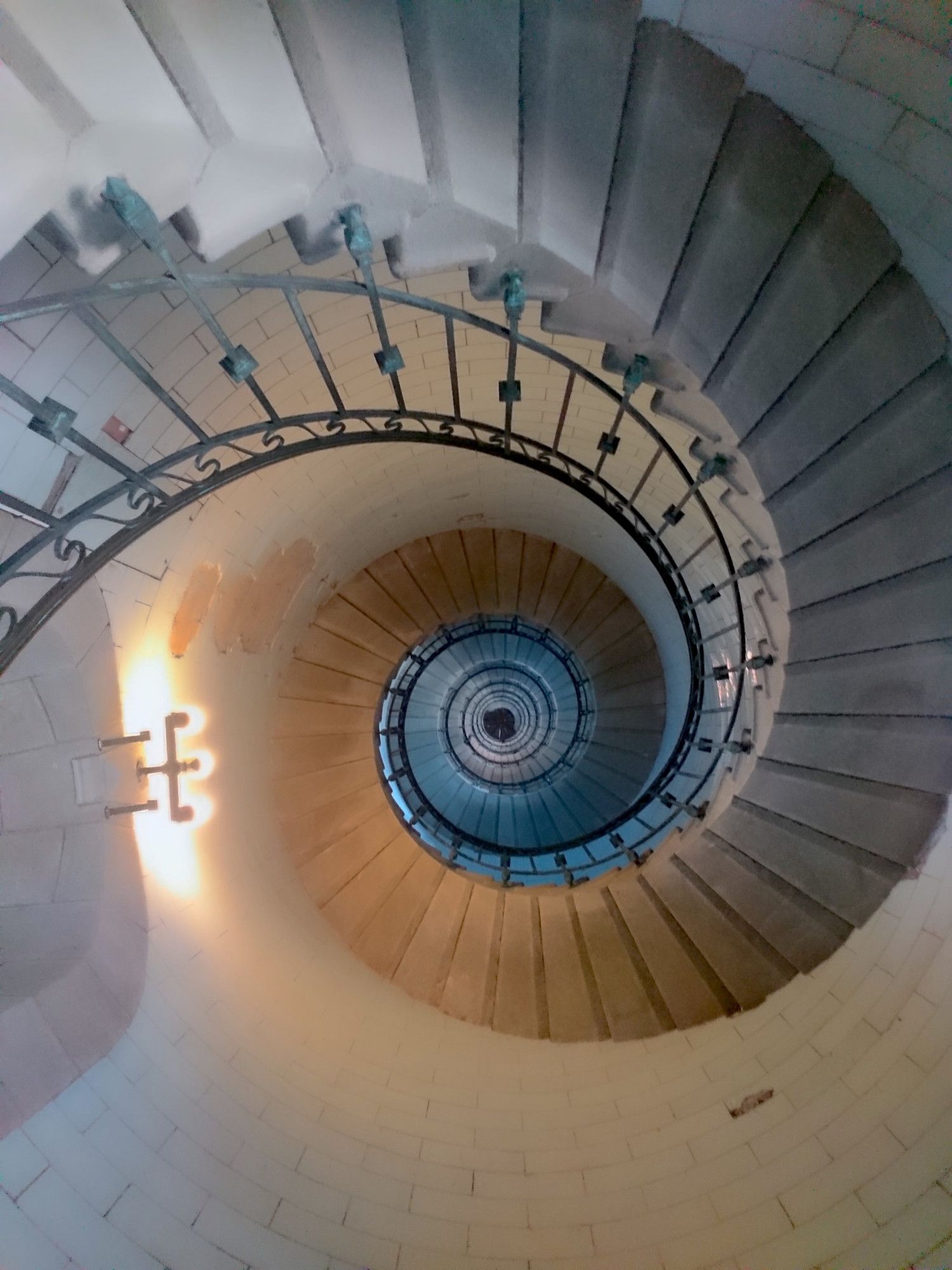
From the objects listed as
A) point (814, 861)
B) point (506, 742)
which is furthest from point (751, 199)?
point (506, 742)

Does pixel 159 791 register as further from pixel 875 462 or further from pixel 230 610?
pixel 875 462

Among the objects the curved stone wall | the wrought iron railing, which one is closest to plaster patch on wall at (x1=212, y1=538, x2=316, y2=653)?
the wrought iron railing

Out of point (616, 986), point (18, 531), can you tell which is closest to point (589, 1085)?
point (616, 986)

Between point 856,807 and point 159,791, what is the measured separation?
10.9ft

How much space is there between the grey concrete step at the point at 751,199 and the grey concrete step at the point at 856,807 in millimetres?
2171

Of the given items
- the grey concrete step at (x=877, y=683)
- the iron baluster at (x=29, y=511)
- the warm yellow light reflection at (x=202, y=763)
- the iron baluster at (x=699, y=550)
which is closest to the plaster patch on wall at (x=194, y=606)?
the warm yellow light reflection at (x=202, y=763)

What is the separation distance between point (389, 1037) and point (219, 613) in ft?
9.92

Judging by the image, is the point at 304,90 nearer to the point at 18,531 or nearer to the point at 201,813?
the point at 18,531

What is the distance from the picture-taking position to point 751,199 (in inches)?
86.4

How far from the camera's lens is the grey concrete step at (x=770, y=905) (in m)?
3.83

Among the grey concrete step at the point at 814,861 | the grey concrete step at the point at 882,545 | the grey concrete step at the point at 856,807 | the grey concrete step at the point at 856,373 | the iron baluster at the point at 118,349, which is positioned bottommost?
the grey concrete step at the point at 814,861

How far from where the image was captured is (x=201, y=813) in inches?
166

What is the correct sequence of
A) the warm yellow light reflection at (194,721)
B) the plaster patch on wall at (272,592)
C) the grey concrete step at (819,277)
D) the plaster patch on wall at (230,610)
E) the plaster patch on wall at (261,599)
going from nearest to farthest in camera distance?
the grey concrete step at (819,277) → the warm yellow light reflection at (194,721) → the plaster patch on wall at (230,610) → the plaster patch on wall at (261,599) → the plaster patch on wall at (272,592)

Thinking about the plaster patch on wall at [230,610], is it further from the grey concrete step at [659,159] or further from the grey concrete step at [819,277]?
the grey concrete step at [819,277]
